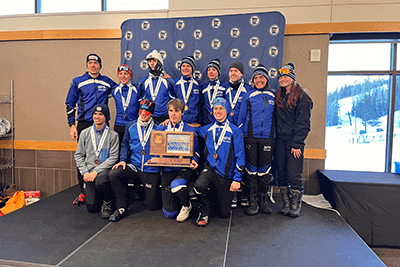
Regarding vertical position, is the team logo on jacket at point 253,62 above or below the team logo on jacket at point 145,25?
below

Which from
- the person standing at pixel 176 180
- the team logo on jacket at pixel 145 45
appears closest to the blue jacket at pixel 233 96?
the person standing at pixel 176 180

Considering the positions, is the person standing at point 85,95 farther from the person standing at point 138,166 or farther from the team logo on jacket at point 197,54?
the team logo on jacket at point 197,54

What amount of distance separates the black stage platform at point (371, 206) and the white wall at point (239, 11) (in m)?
2.74

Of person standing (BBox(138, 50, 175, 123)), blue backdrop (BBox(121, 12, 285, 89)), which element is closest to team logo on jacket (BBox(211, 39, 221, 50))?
blue backdrop (BBox(121, 12, 285, 89))

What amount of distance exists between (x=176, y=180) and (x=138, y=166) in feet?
1.84

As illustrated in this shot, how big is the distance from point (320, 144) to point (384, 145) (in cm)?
141

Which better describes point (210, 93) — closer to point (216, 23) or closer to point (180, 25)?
point (216, 23)

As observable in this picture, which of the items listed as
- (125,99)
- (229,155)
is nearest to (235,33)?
(125,99)

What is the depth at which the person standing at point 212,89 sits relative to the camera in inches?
137

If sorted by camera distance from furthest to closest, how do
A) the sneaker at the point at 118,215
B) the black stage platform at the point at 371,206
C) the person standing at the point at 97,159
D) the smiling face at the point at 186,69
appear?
the smiling face at the point at 186,69
the black stage platform at the point at 371,206
the person standing at the point at 97,159
the sneaker at the point at 118,215

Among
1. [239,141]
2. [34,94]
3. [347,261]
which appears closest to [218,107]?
[239,141]

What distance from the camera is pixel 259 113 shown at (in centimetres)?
310

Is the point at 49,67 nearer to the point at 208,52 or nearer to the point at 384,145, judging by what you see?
the point at 208,52

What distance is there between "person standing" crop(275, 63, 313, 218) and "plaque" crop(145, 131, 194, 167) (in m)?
1.23
